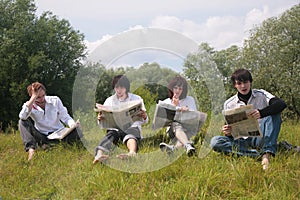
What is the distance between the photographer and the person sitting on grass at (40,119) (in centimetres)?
506

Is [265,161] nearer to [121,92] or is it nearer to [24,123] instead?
[121,92]

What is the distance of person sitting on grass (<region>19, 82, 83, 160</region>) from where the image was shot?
5.06m

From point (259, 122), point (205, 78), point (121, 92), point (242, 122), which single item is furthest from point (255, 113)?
point (121, 92)

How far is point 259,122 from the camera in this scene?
163 inches

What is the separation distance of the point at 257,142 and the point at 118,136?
179 centimetres

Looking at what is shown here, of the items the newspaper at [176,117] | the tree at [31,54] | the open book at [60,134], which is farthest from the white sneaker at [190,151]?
the tree at [31,54]

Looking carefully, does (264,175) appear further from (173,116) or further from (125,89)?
(125,89)

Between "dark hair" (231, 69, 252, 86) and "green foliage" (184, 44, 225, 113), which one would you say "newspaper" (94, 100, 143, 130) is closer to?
"green foliage" (184, 44, 225, 113)

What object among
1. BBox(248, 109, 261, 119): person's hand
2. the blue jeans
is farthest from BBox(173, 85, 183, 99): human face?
BBox(248, 109, 261, 119): person's hand

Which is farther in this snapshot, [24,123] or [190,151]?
[24,123]

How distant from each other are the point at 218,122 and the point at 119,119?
1505 millimetres

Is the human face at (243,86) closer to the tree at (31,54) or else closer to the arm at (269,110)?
the arm at (269,110)

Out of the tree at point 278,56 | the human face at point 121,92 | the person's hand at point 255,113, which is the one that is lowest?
the person's hand at point 255,113

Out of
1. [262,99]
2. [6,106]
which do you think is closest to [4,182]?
[262,99]
